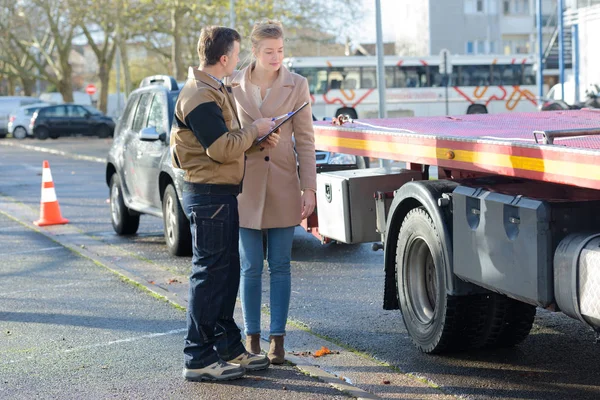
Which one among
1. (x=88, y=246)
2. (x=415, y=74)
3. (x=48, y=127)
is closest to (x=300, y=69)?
(x=415, y=74)

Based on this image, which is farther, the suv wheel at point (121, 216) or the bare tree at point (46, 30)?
the bare tree at point (46, 30)

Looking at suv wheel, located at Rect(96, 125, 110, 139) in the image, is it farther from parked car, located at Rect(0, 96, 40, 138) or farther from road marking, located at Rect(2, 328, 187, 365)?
road marking, located at Rect(2, 328, 187, 365)

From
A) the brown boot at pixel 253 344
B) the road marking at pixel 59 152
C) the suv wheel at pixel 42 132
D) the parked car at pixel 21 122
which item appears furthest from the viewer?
the parked car at pixel 21 122

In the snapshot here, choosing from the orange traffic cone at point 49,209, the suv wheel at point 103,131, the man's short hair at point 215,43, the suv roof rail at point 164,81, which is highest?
the man's short hair at point 215,43

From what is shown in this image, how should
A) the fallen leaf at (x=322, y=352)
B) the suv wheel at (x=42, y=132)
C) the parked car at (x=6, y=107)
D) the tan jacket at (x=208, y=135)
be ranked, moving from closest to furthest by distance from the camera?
the tan jacket at (x=208, y=135) → the fallen leaf at (x=322, y=352) → the suv wheel at (x=42, y=132) → the parked car at (x=6, y=107)

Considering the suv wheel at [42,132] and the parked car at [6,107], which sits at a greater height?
the parked car at [6,107]

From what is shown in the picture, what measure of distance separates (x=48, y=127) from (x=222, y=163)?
145ft

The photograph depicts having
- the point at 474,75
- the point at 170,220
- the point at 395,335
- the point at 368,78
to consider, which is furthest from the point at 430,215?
the point at 474,75

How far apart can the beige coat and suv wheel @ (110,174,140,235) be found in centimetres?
671

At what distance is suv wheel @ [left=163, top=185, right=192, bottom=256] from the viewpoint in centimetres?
1048

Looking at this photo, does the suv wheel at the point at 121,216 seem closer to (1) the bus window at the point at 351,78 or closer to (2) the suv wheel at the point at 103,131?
(1) the bus window at the point at 351,78

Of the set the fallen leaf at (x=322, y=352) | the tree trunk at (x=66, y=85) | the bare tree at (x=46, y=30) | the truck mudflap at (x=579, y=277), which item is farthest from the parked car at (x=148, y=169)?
the tree trunk at (x=66, y=85)

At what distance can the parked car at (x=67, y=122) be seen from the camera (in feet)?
158

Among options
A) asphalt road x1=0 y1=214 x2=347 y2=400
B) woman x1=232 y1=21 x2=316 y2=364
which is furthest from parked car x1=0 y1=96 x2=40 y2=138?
woman x1=232 y1=21 x2=316 y2=364
